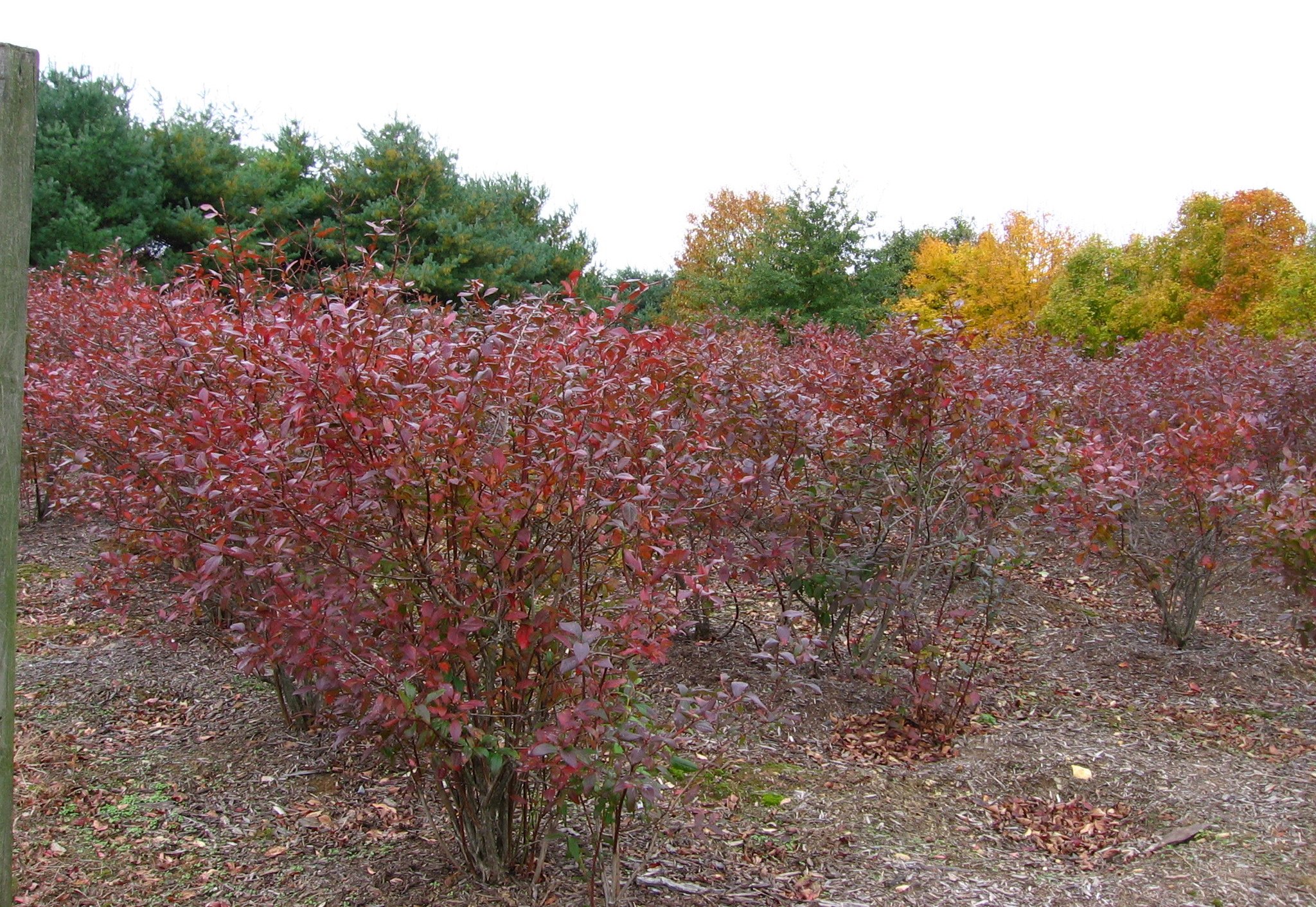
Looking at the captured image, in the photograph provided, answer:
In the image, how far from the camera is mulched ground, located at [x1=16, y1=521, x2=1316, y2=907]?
2.78m

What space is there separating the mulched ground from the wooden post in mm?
975

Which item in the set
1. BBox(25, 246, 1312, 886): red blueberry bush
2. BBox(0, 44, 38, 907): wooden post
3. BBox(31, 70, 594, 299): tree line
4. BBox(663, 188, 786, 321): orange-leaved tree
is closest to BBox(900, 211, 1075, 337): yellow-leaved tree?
BBox(663, 188, 786, 321): orange-leaved tree

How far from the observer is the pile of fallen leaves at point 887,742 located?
12.6 feet

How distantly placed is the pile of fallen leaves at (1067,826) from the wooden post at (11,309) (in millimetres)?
2855

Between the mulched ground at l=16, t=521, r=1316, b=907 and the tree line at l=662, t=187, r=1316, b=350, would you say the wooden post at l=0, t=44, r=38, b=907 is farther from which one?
the tree line at l=662, t=187, r=1316, b=350

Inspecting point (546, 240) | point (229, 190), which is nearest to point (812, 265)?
point (546, 240)

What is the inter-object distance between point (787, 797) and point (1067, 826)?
3.06 ft

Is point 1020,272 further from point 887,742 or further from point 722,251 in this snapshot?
point 887,742

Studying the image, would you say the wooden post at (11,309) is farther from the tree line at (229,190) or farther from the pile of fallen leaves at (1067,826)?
the tree line at (229,190)

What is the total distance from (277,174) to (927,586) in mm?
15669

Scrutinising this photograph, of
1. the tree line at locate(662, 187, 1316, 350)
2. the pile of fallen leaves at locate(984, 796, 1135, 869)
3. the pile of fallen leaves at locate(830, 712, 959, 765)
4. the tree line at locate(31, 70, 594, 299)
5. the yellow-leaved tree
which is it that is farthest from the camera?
the yellow-leaved tree

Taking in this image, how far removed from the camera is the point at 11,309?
1952mm

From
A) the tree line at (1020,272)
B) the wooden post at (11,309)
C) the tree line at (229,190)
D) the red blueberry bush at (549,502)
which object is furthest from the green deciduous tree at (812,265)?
the wooden post at (11,309)

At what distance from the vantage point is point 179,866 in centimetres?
284
